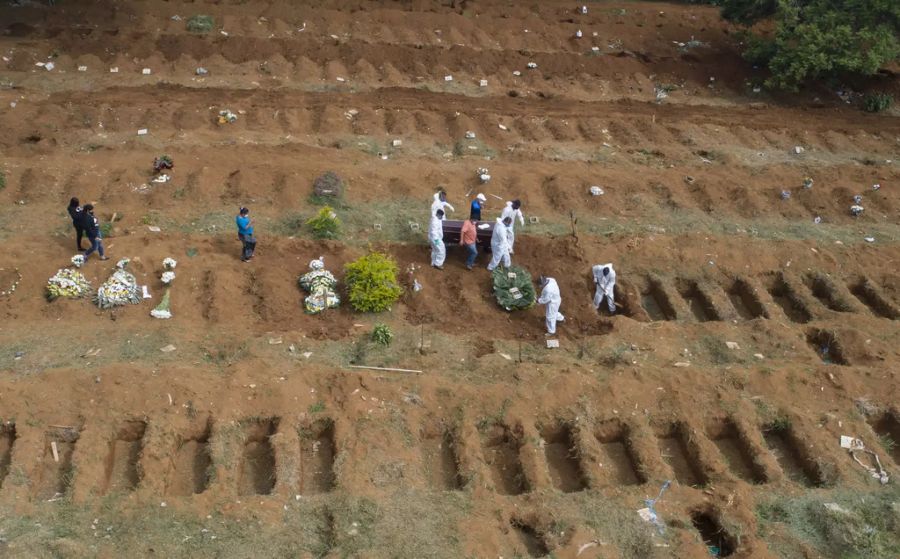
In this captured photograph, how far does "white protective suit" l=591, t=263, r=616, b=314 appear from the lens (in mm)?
11959

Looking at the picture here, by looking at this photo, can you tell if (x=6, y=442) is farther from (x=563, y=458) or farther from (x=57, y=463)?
(x=563, y=458)

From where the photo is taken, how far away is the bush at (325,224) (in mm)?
13156

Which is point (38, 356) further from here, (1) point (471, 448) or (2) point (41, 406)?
(1) point (471, 448)

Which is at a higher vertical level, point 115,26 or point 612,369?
point 115,26

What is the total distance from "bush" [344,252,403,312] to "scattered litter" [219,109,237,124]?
741 centimetres

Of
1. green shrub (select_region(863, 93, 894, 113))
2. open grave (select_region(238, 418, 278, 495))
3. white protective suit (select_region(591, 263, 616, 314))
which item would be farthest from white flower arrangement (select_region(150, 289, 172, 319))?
green shrub (select_region(863, 93, 894, 113))

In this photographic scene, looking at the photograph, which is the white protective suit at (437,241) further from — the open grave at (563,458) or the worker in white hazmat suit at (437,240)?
the open grave at (563,458)

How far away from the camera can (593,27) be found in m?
23.6

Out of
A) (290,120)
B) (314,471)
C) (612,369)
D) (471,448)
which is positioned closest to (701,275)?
(612,369)

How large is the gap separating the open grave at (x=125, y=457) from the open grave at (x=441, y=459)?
3.77 meters

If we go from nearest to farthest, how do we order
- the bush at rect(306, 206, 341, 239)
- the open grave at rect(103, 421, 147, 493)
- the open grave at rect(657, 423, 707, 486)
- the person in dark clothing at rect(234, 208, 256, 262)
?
the open grave at rect(103, 421, 147, 493), the open grave at rect(657, 423, 707, 486), the person in dark clothing at rect(234, 208, 256, 262), the bush at rect(306, 206, 341, 239)

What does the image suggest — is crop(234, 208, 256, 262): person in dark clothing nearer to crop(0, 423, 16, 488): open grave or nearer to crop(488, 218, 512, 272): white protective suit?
crop(488, 218, 512, 272): white protective suit

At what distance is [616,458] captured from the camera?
984 cm

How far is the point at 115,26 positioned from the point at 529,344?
17.8 meters
